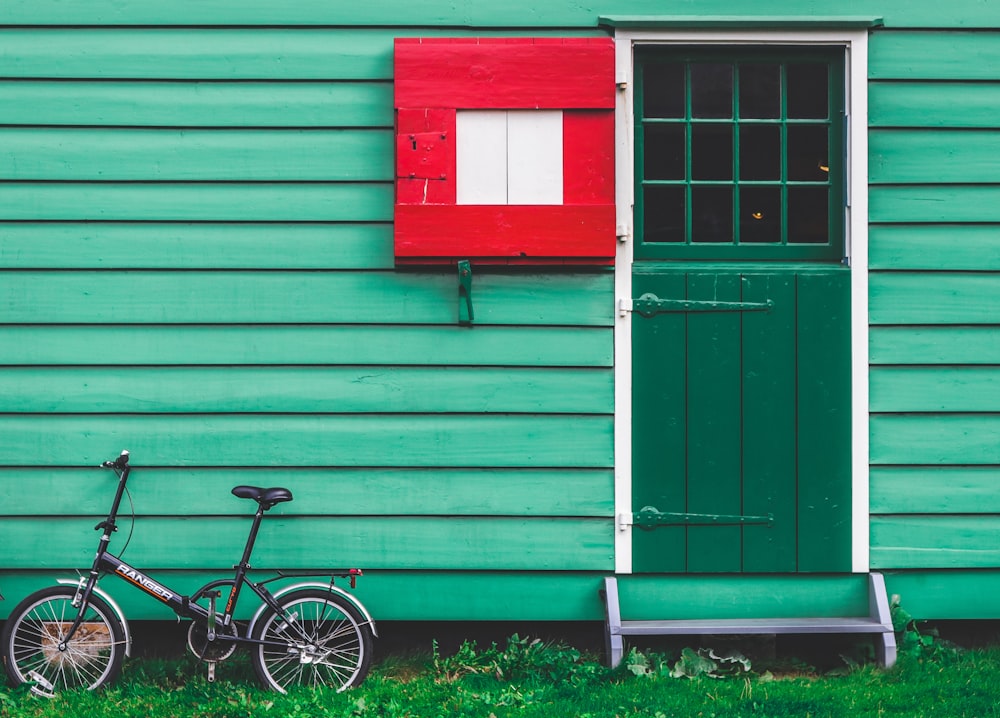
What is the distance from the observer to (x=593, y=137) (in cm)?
475

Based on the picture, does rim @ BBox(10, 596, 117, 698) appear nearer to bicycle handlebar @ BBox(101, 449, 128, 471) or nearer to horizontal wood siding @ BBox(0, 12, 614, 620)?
horizontal wood siding @ BBox(0, 12, 614, 620)

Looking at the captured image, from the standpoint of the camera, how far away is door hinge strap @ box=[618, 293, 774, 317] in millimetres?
4789

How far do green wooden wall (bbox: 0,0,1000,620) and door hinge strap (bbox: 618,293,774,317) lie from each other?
112 mm

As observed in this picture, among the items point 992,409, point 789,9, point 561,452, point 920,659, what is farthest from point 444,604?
point 789,9

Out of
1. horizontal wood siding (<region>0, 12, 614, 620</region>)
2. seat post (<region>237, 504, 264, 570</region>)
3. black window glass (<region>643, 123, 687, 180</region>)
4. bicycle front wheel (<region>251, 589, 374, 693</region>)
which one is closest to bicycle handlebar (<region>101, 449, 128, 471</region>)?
horizontal wood siding (<region>0, 12, 614, 620</region>)

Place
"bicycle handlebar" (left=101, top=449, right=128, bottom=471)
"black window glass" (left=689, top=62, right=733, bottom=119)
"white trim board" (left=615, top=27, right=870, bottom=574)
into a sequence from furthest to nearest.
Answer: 1. "black window glass" (left=689, top=62, right=733, bottom=119)
2. "white trim board" (left=615, top=27, right=870, bottom=574)
3. "bicycle handlebar" (left=101, top=449, right=128, bottom=471)

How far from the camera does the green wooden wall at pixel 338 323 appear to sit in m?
4.78

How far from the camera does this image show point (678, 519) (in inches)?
190

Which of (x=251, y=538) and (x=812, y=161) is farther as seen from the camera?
(x=812, y=161)

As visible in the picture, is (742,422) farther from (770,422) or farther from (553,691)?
(553,691)

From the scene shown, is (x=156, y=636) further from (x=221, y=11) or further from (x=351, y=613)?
(x=221, y=11)

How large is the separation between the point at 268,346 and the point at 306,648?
1.31 meters

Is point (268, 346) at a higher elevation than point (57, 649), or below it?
higher

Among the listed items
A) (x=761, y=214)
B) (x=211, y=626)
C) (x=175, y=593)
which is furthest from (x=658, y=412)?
(x=175, y=593)
